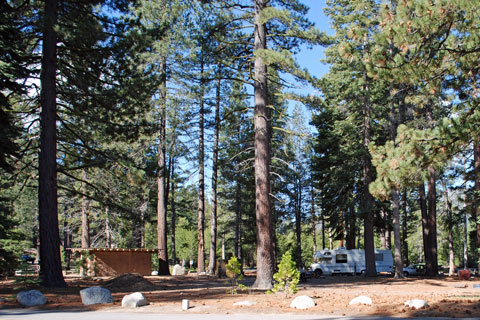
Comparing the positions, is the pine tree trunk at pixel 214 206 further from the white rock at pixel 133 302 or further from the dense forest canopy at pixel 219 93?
the white rock at pixel 133 302

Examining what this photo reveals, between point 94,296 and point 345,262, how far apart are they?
27042 mm

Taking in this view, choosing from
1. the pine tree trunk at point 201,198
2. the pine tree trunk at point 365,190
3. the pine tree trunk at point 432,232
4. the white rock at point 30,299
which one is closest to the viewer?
the white rock at point 30,299

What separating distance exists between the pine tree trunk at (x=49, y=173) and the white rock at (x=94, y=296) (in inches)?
152

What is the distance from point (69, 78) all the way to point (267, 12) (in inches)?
305

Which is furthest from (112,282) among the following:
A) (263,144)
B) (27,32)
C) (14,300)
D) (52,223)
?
(27,32)

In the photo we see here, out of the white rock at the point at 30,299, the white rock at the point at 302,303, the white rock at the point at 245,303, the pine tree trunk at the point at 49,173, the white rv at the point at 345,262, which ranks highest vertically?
the pine tree trunk at the point at 49,173

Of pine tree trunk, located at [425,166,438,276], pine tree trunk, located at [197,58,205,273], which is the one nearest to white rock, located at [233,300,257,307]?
pine tree trunk, located at [197,58,205,273]

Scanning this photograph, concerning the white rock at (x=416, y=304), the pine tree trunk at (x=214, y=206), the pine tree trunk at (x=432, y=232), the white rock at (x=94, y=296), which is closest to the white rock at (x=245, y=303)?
the white rock at (x=94, y=296)

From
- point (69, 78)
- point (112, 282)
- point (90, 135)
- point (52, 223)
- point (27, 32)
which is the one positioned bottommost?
point (112, 282)

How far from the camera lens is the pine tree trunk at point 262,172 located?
47.8ft

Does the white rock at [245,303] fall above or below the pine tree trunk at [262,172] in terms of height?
below

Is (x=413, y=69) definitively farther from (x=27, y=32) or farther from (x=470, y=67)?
(x=27, y=32)

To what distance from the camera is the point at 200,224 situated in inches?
1090

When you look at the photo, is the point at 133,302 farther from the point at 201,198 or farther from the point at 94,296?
the point at 201,198
